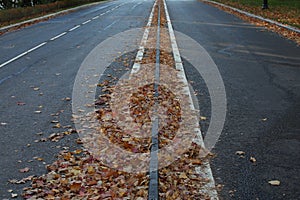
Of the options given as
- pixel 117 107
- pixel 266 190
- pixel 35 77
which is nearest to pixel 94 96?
pixel 117 107

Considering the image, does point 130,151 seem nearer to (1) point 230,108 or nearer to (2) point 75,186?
(2) point 75,186

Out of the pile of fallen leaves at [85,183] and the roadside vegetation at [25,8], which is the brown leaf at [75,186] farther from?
the roadside vegetation at [25,8]

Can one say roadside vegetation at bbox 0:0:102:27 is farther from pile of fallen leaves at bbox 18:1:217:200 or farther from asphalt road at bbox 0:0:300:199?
pile of fallen leaves at bbox 18:1:217:200

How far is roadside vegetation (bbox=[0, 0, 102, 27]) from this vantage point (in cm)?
2707

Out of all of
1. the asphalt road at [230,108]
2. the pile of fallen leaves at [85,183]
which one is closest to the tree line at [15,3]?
the asphalt road at [230,108]

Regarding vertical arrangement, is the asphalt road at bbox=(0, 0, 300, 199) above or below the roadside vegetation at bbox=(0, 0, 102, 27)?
below

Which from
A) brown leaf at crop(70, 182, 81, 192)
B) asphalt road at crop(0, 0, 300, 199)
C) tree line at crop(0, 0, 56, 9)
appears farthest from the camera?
tree line at crop(0, 0, 56, 9)

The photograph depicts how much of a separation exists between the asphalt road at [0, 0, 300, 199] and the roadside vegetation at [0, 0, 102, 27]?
39.2 ft

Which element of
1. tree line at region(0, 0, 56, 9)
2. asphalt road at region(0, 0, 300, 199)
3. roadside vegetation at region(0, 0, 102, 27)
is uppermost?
tree line at region(0, 0, 56, 9)

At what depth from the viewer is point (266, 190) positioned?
4742 millimetres

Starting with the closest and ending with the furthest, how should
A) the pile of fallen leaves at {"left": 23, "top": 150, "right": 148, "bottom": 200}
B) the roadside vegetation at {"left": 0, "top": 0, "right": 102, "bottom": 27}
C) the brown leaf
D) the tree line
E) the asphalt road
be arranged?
the pile of fallen leaves at {"left": 23, "top": 150, "right": 148, "bottom": 200} → the brown leaf → the asphalt road → the roadside vegetation at {"left": 0, "top": 0, "right": 102, "bottom": 27} → the tree line

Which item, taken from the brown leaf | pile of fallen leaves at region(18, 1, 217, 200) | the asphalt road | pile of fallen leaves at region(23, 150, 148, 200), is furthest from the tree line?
the brown leaf

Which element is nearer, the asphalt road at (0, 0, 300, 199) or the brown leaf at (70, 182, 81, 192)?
the brown leaf at (70, 182, 81, 192)

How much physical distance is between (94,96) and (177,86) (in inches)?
73.7
